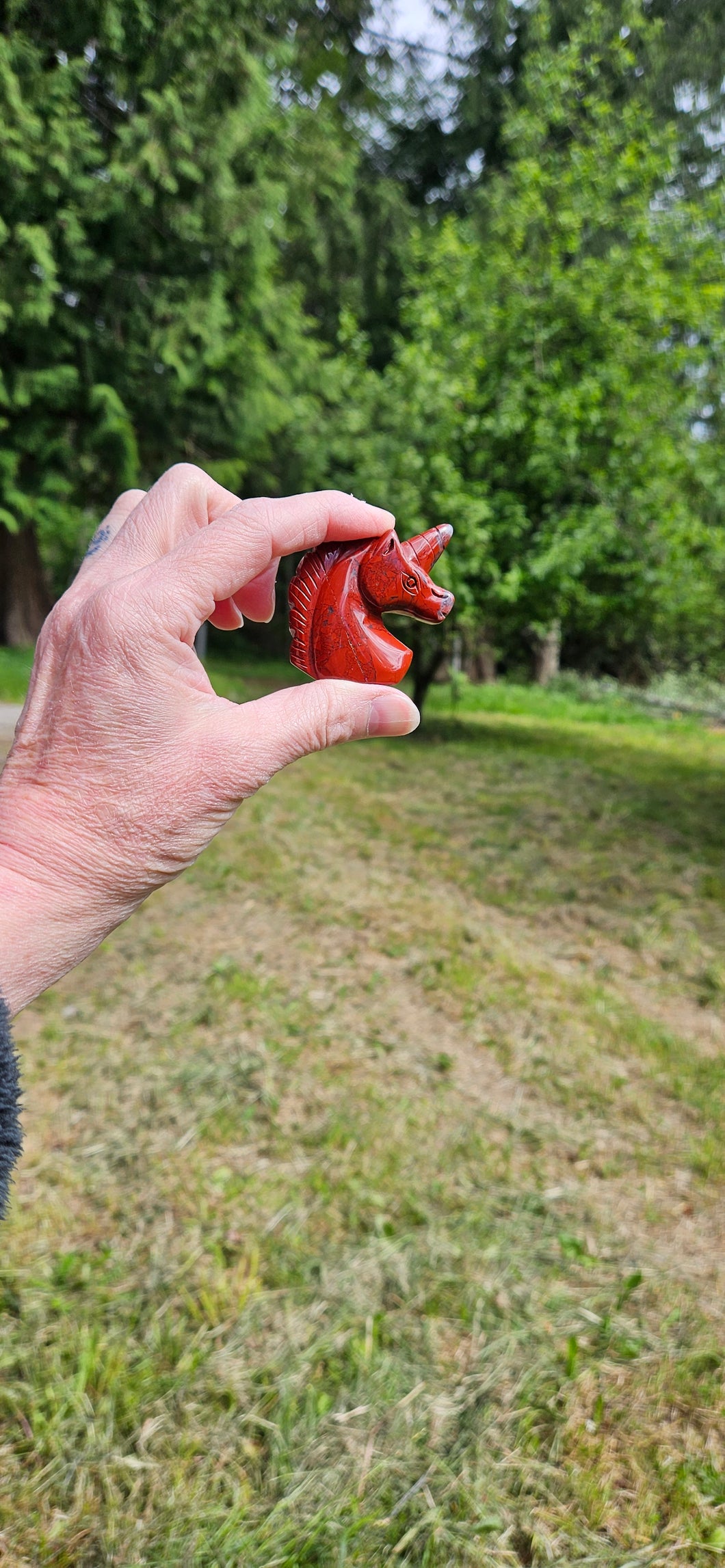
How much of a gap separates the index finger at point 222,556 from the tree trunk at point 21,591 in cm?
1282

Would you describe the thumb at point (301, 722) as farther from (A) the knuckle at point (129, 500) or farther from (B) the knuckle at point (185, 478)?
(A) the knuckle at point (129, 500)

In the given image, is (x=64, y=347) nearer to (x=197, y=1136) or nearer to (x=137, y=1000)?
(x=137, y=1000)

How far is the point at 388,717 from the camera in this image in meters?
1.26

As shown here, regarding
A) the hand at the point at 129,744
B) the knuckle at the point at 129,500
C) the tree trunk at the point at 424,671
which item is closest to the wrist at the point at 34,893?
the hand at the point at 129,744

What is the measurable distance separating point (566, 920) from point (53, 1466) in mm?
3568

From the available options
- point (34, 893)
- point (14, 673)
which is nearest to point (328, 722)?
point (34, 893)

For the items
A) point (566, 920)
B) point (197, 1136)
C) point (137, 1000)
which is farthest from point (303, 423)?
point (197, 1136)

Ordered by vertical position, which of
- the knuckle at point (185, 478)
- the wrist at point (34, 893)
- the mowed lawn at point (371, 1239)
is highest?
the knuckle at point (185, 478)

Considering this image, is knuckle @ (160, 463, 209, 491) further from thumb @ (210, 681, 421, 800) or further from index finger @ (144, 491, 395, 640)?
thumb @ (210, 681, 421, 800)

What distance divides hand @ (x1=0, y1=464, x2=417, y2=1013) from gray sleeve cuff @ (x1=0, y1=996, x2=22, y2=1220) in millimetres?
96

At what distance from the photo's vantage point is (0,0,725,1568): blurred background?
1994mm

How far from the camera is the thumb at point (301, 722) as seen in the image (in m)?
1.18

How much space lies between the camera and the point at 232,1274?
95.6 inches

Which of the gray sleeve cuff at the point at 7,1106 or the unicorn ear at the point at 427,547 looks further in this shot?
the unicorn ear at the point at 427,547
